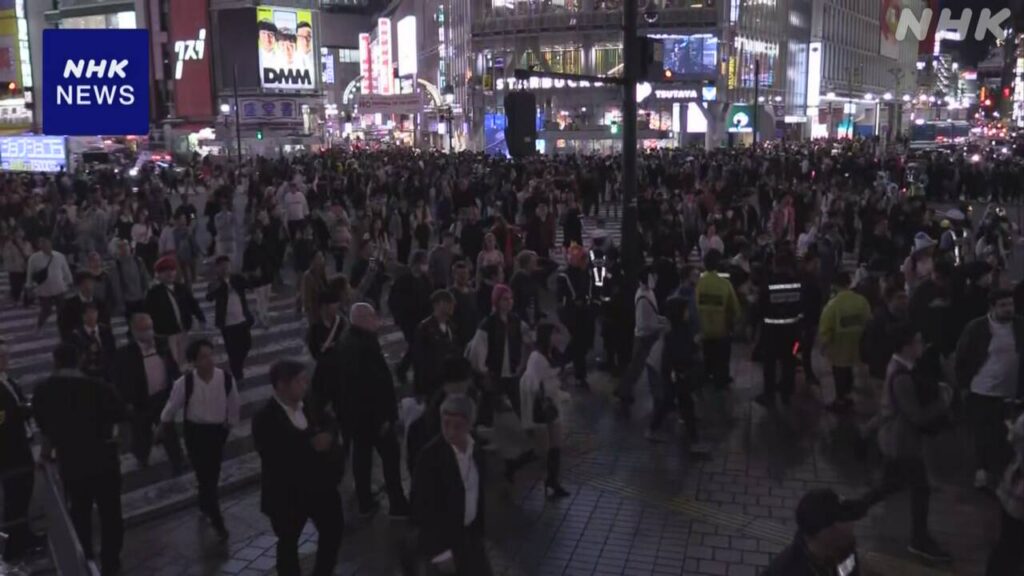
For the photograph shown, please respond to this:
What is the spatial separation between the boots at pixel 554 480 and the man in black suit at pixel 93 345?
388cm

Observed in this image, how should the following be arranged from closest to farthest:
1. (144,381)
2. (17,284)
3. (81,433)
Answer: (81,433), (144,381), (17,284)

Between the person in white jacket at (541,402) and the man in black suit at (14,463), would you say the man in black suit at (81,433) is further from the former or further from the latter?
the person in white jacket at (541,402)

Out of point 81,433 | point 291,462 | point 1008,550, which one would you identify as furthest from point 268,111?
point 1008,550

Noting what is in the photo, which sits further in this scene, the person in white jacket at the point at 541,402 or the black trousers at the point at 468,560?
the person in white jacket at the point at 541,402

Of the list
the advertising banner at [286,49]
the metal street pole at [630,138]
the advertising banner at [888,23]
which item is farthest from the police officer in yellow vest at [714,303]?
the advertising banner at [888,23]

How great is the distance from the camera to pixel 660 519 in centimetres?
726

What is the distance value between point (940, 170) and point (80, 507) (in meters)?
33.4

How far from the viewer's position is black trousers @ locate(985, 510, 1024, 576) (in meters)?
5.22

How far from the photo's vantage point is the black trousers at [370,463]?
7055 mm

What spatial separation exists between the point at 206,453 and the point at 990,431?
609 centimetres

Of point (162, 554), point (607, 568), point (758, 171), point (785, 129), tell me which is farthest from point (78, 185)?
point (785, 129)

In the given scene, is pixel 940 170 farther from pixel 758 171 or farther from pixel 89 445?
pixel 89 445

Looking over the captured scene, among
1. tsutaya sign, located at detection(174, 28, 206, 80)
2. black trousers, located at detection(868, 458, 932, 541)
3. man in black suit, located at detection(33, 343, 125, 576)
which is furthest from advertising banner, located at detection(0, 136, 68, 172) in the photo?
tsutaya sign, located at detection(174, 28, 206, 80)

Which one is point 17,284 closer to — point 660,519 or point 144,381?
point 144,381
